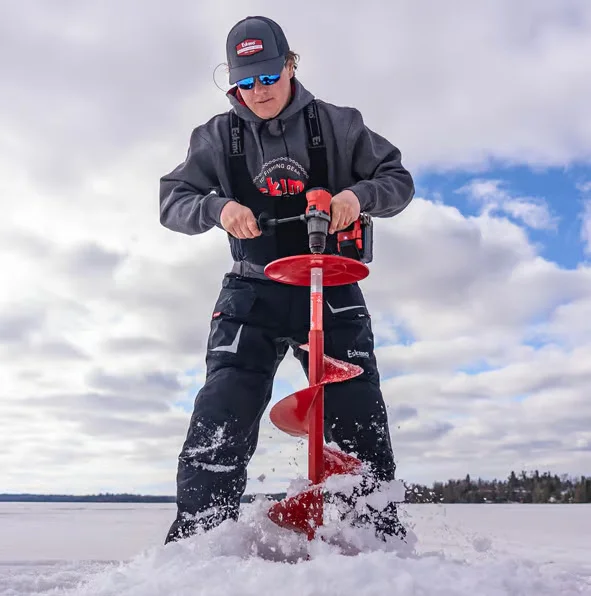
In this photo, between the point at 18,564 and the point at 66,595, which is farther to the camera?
the point at 18,564

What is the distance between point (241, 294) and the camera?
3.39 metres

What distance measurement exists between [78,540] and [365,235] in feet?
18.3

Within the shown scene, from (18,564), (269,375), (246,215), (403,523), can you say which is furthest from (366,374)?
(18,564)

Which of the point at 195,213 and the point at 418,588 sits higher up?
the point at 195,213

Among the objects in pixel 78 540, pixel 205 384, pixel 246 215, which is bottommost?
pixel 78 540

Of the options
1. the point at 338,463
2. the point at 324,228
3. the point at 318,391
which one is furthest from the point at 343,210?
the point at 338,463

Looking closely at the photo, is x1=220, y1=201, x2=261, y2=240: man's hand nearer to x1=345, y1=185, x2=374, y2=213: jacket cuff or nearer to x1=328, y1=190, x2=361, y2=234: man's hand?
x1=328, y1=190, x2=361, y2=234: man's hand

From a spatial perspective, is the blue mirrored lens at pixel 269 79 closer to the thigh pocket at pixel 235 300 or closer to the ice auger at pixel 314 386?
the ice auger at pixel 314 386

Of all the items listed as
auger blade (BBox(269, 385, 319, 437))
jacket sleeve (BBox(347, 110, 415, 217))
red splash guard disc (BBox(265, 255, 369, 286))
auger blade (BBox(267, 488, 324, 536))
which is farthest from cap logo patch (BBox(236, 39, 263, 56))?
auger blade (BBox(267, 488, 324, 536))

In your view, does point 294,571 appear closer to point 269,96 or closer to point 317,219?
point 317,219

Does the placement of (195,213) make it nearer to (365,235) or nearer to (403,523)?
(365,235)

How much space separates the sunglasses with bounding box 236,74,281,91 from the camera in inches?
128

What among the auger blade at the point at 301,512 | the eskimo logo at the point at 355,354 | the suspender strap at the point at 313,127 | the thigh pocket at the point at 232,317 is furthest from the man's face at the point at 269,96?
the auger blade at the point at 301,512

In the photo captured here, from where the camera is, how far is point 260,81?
128 inches
